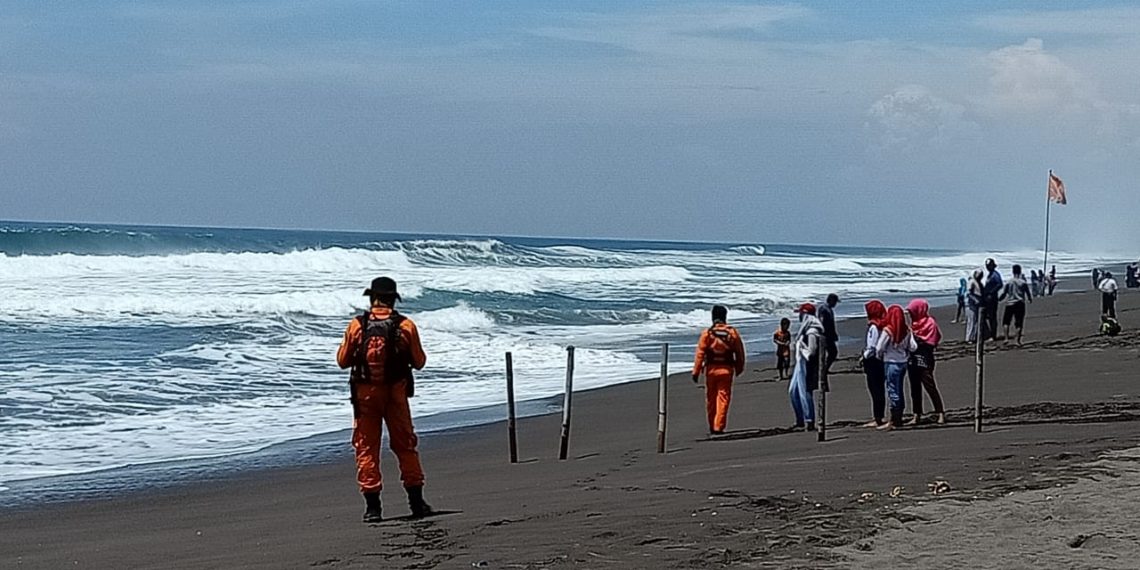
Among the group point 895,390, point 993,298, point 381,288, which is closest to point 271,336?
point 993,298

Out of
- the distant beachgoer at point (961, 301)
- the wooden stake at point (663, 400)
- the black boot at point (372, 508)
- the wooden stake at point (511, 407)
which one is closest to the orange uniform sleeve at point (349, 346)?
the black boot at point (372, 508)

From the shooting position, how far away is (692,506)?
8375 mm

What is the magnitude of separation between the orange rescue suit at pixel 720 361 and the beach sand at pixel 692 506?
43 cm

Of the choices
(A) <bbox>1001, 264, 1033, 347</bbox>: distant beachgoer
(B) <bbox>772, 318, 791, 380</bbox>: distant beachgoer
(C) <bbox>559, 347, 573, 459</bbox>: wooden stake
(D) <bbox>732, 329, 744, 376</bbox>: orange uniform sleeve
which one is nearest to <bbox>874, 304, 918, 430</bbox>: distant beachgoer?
(D) <bbox>732, 329, 744, 376</bbox>: orange uniform sleeve

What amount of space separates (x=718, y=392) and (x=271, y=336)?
14249 mm

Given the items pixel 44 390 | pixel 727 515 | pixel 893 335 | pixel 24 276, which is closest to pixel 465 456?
pixel 893 335

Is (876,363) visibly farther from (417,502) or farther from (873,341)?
(417,502)

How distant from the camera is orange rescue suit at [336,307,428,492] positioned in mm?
8289

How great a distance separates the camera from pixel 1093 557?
22.1 feet

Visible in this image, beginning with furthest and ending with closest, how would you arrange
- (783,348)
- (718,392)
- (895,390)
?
(783,348), (718,392), (895,390)

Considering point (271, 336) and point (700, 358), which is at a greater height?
point (700, 358)

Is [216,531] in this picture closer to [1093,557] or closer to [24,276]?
[1093,557]

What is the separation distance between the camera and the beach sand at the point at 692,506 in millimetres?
7094

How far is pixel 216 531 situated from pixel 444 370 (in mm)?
12228
